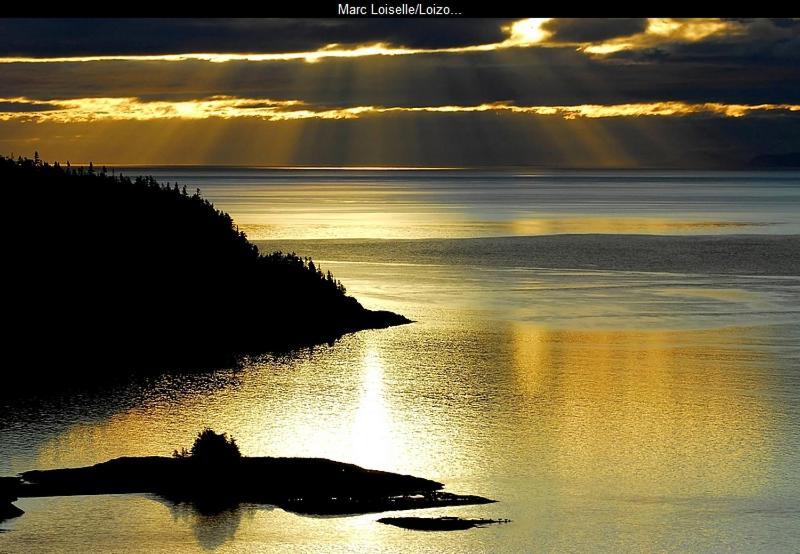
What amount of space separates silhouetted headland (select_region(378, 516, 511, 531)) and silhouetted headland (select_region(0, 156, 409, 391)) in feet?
69.0

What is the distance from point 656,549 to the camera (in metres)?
21.3

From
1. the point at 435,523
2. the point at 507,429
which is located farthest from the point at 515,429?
the point at 435,523

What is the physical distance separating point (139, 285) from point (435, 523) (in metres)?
29.4

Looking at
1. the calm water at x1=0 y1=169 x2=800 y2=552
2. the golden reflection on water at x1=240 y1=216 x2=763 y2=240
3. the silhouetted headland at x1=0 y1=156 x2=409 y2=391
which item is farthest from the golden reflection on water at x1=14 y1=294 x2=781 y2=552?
the golden reflection on water at x1=240 y1=216 x2=763 y2=240

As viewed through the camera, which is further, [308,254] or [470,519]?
[308,254]

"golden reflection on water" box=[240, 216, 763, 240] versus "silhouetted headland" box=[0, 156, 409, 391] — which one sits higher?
"golden reflection on water" box=[240, 216, 763, 240]

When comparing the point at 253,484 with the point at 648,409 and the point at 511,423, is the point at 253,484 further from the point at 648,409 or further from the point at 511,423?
the point at 648,409

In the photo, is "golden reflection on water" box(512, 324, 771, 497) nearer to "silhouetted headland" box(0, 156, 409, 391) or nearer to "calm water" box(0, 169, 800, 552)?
"calm water" box(0, 169, 800, 552)

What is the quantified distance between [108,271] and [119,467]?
977 inches

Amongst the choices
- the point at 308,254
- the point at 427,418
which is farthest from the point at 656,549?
the point at 308,254

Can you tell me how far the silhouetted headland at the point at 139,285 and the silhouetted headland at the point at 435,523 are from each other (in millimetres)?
21020

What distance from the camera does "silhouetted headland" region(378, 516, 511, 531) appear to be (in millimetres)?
21875

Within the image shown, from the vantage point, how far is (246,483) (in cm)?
2459

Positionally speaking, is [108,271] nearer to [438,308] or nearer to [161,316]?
[161,316]
